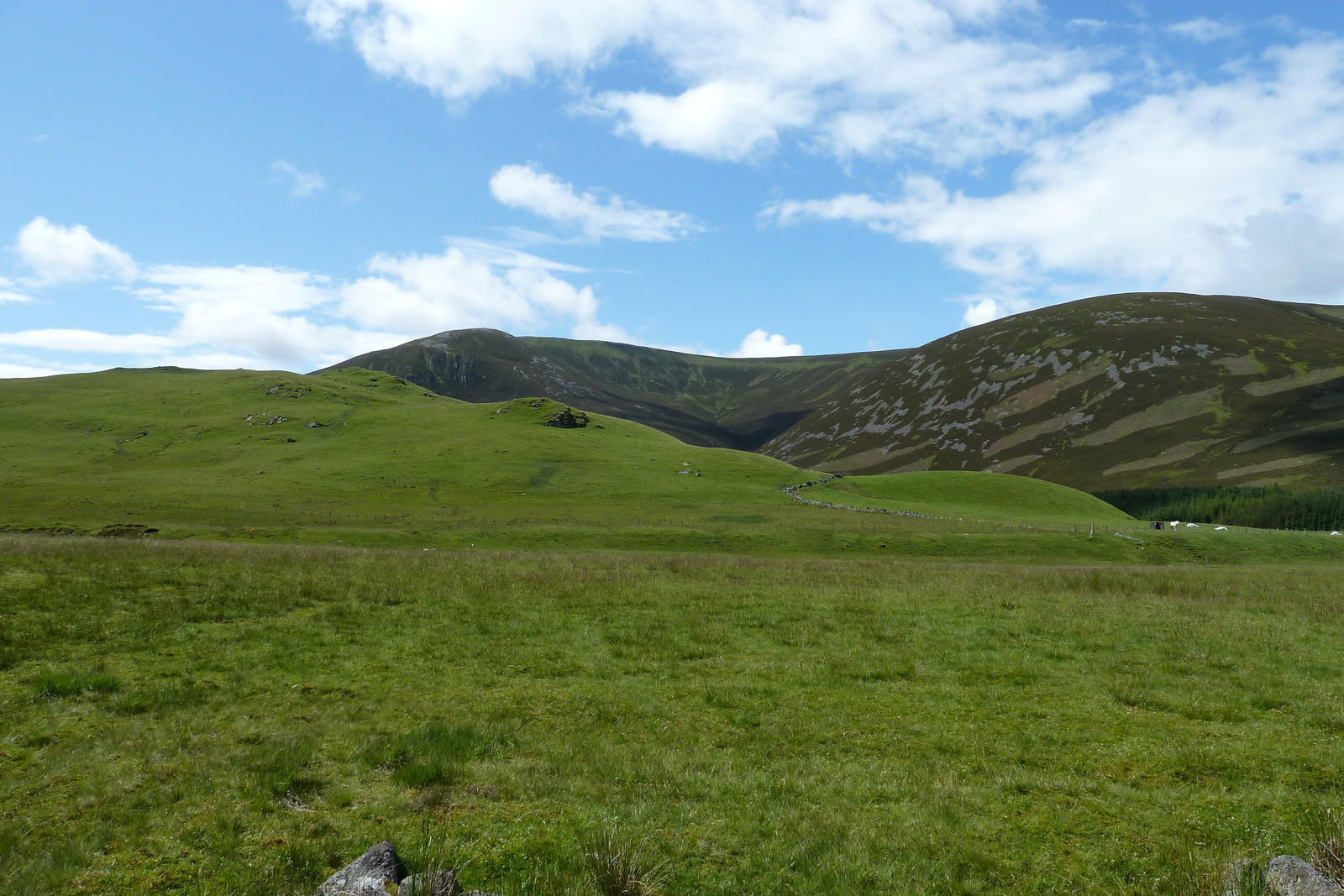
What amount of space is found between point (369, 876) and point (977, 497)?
107 meters

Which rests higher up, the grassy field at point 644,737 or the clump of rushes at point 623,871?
the clump of rushes at point 623,871

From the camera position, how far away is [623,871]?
6.92m

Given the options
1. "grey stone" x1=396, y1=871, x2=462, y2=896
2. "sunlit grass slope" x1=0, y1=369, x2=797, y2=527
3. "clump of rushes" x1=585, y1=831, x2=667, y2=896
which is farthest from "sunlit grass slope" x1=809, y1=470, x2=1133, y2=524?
"grey stone" x1=396, y1=871, x2=462, y2=896

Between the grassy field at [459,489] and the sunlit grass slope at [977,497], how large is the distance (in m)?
0.48

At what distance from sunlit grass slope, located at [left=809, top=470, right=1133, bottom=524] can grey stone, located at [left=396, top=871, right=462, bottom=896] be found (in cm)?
8386

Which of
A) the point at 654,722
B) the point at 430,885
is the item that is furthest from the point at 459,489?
the point at 430,885

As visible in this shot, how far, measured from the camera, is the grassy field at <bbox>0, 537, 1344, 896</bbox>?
7.91m

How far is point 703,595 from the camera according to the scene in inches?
1008

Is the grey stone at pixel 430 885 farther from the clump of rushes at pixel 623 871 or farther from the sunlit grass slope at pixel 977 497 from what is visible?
the sunlit grass slope at pixel 977 497

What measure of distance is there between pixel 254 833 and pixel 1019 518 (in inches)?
3583

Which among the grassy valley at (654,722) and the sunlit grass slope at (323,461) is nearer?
the grassy valley at (654,722)

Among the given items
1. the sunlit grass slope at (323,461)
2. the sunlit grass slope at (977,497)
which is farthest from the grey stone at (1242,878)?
the sunlit grass slope at (977,497)

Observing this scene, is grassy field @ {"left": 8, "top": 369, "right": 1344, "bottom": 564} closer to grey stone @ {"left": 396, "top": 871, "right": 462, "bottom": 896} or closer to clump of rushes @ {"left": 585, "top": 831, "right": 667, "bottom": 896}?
clump of rushes @ {"left": 585, "top": 831, "right": 667, "bottom": 896}

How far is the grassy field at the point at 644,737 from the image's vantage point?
311 inches
